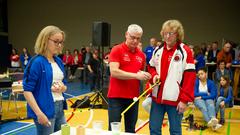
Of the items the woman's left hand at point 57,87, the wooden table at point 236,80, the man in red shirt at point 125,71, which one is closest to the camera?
the woman's left hand at point 57,87

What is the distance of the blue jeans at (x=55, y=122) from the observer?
94.5 inches

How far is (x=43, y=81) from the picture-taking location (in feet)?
7.72

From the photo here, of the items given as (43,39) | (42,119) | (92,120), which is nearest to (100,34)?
(92,120)

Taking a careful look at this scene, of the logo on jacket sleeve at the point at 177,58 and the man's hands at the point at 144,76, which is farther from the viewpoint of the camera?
the man's hands at the point at 144,76

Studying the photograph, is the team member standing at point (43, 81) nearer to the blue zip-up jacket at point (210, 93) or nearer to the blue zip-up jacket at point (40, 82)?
the blue zip-up jacket at point (40, 82)

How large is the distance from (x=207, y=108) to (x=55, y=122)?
3687 millimetres

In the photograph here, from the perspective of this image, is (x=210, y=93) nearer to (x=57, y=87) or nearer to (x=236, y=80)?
(x=236, y=80)

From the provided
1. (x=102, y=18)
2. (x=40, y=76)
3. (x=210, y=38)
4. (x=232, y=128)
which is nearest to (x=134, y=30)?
(x=40, y=76)

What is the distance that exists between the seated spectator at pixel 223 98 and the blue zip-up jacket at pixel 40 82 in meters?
4.13

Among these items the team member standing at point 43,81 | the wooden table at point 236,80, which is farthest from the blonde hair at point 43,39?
the wooden table at point 236,80

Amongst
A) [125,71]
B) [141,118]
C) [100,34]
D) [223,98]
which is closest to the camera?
[125,71]

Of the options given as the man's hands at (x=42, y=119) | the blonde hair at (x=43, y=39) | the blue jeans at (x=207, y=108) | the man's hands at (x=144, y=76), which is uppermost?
the blonde hair at (x=43, y=39)

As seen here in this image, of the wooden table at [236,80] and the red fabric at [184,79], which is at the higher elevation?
the red fabric at [184,79]

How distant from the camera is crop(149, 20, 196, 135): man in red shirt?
2.71 meters
